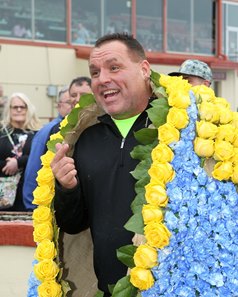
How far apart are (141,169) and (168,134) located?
17 cm

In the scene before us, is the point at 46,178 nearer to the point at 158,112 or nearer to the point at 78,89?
the point at 158,112

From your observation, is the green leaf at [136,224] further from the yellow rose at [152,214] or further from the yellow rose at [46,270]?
the yellow rose at [46,270]

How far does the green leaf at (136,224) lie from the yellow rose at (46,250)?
481mm

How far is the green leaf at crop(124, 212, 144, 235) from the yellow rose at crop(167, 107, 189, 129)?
1.24ft

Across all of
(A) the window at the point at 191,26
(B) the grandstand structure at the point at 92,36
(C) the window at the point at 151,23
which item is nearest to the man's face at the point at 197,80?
(B) the grandstand structure at the point at 92,36

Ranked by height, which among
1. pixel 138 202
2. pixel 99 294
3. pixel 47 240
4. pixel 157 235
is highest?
pixel 138 202

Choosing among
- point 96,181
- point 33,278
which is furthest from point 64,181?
point 33,278

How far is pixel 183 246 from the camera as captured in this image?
2.27 m

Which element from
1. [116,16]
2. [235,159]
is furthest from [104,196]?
[116,16]

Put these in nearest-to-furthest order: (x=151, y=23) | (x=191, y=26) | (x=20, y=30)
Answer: (x=20, y=30), (x=151, y=23), (x=191, y=26)

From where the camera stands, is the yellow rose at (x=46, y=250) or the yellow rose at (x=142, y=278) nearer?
the yellow rose at (x=142, y=278)

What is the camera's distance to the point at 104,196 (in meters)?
2.59

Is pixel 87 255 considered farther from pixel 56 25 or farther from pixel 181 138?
pixel 56 25

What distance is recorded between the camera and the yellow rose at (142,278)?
2283 mm
